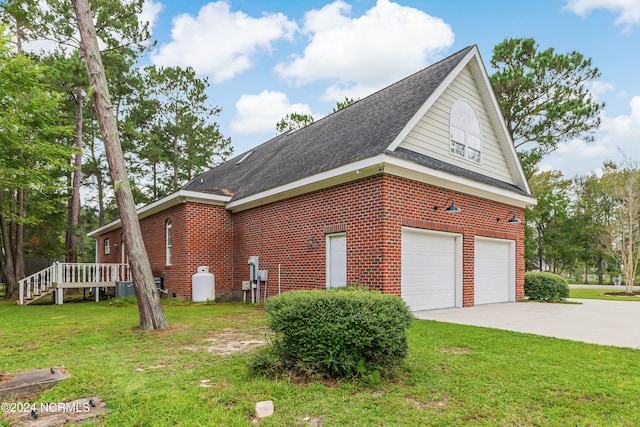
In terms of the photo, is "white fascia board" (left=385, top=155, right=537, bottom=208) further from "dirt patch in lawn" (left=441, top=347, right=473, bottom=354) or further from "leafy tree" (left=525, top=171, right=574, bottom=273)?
"leafy tree" (left=525, top=171, right=574, bottom=273)

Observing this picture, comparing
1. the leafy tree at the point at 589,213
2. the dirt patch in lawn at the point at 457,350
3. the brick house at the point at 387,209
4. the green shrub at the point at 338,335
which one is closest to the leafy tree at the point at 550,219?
the leafy tree at the point at 589,213

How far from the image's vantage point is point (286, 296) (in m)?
4.45

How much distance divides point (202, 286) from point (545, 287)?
36.3 ft

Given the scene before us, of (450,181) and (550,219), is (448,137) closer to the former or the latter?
(450,181)

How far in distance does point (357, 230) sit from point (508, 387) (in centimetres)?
536

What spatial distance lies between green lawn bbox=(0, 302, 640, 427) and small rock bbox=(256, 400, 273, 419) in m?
0.06

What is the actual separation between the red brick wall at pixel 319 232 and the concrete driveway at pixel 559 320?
123 centimetres

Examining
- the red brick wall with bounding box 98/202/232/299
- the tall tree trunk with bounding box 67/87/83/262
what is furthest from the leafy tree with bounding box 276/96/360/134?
the red brick wall with bounding box 98/202/232/299

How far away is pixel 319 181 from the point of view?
9539mm

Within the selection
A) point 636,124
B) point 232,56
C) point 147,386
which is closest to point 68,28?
point 232,56

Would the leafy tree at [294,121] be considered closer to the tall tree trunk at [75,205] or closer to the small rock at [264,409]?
the tall tree trunk at [75,205]

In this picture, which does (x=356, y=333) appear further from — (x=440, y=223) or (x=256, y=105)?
(x=256, y=105)

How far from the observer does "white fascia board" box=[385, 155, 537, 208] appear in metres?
8.40

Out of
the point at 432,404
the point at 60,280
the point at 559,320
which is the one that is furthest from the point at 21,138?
the point at 559,320
